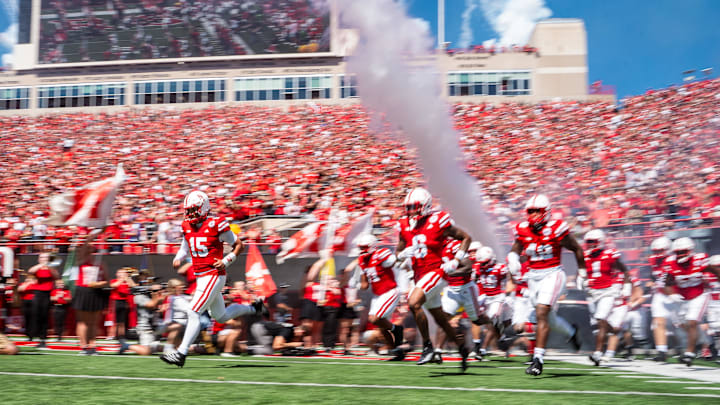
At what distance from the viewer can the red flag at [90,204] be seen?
10781mm

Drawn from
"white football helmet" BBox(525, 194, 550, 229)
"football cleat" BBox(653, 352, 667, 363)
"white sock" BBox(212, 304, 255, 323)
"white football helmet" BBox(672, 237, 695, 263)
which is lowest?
"football cleat" BBox(653, 352, 667, 363)

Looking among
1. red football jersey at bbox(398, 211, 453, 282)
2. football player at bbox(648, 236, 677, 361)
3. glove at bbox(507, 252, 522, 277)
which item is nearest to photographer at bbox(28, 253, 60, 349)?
red football jersey at bbox(398, 211, 453, 282)

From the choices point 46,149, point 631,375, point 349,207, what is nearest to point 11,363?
point 631,375

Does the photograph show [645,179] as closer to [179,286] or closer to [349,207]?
[349,207]

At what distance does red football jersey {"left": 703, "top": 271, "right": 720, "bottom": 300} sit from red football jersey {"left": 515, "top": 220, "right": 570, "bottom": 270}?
3.61 metres

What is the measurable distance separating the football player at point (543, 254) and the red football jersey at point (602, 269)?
269 cm

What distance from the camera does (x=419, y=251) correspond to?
7449mm

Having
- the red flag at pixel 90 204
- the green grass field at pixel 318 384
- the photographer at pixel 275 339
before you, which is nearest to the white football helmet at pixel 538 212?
the green grass field at pixel 318 384

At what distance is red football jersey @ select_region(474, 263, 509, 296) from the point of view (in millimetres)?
11008

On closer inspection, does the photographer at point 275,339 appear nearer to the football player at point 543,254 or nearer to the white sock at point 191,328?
the white sock at point 191,328

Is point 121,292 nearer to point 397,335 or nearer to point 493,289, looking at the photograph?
point 397,335

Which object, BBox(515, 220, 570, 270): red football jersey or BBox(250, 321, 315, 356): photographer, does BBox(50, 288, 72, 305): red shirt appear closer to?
BBox(250, 321, 315, 356): photographer

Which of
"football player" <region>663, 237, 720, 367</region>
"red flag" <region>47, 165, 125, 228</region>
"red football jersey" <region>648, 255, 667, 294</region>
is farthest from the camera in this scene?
"red flag" <region>47, 165, 125, 228</region>

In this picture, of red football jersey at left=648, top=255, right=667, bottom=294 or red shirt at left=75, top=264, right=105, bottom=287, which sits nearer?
red shirt at left=75, top=264, right=105, bottom=287
